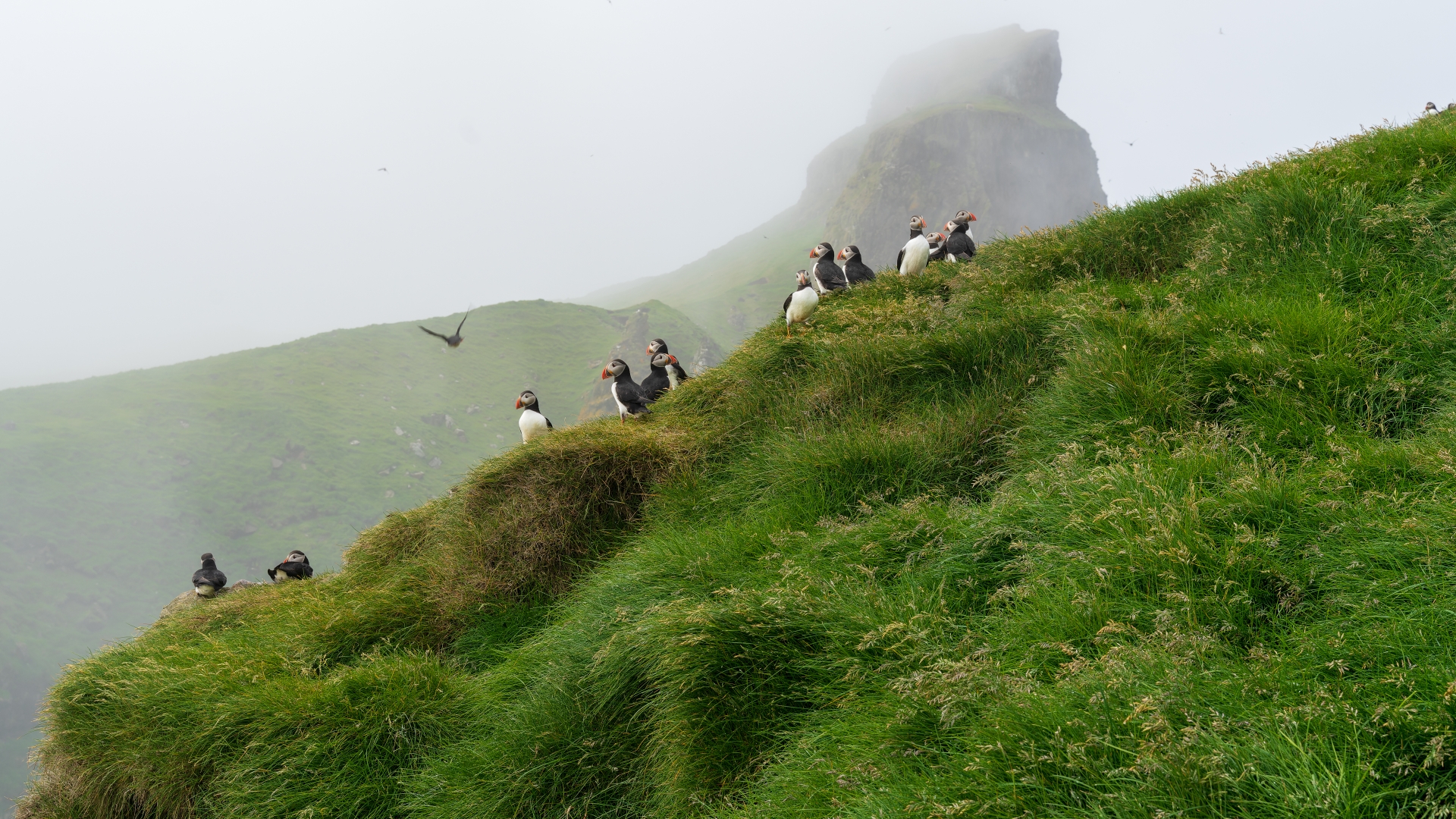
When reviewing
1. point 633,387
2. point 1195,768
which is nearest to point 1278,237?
→ point 1195,768

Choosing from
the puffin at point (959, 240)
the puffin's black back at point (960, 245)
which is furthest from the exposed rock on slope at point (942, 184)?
the puffin's black back at point (960, 245)

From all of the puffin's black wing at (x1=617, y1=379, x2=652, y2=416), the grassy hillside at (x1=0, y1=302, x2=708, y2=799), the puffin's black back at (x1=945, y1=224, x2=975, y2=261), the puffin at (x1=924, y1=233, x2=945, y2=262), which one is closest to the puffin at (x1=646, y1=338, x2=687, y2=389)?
the puffin's black wing at (x1=617, y1=379, x2=652, y2=416)

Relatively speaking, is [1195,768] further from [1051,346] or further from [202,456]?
[202,456]

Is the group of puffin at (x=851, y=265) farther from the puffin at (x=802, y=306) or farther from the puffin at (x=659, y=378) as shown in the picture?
the puffin at (x=659, y=378)

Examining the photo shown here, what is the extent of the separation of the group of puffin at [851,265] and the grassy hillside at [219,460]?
7386cm

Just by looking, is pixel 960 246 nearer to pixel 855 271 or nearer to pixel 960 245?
pixel 960 245

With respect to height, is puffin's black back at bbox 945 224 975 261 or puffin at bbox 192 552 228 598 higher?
puffin's black back at bbox 945 224 975 261

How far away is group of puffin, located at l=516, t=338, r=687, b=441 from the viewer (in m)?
10.6

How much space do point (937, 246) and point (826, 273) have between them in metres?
3.09

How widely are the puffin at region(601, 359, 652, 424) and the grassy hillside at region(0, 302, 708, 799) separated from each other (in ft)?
242

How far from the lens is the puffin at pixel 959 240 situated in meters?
13.3

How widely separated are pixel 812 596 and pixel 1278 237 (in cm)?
549

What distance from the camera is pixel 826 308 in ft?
36.2

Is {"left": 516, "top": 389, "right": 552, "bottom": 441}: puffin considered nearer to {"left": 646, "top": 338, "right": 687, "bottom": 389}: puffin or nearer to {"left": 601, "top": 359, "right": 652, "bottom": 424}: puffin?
{"left": 601, "top": 359, "right": 652, "bottom": 424}: puffin
